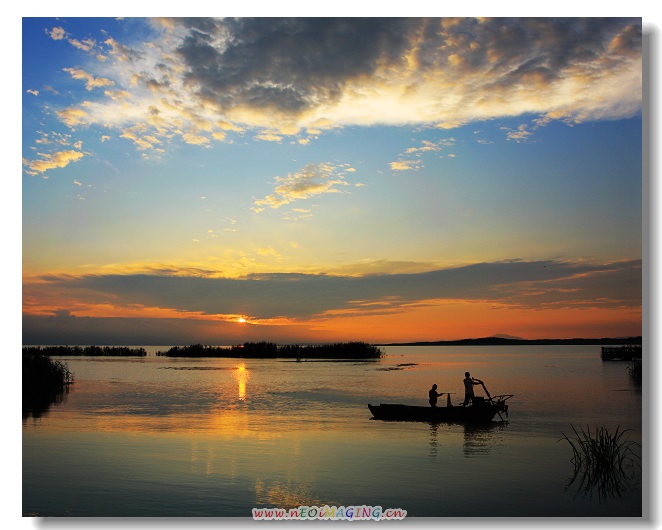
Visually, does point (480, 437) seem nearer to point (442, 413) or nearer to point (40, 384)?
point (442, 413)

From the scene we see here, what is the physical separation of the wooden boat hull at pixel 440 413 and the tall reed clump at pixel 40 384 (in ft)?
34.3

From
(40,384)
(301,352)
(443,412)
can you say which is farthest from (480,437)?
(301,352)

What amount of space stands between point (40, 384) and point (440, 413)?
583 inches

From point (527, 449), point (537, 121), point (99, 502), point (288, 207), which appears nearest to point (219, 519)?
point (99, 502)

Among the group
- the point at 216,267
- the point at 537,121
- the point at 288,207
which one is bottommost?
the point at 216,267

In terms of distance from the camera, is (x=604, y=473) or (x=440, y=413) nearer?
(x=604, y=473)

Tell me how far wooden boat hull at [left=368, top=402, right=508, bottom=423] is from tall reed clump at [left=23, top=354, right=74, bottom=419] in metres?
10.4

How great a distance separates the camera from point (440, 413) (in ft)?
51.3

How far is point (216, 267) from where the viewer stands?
1372 cm

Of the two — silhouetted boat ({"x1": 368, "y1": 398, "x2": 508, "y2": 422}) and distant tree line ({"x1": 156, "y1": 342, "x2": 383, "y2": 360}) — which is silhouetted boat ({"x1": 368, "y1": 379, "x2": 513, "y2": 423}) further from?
distant tree line ({"x1": 156, "y1": 342, "x2": 383, "y2": 360})

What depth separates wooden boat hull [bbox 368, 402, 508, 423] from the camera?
617 inches

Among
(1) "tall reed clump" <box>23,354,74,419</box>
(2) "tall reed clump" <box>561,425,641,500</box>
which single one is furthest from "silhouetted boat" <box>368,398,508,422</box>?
(1) "tall reed clump" <box>23,354,74,419</box>

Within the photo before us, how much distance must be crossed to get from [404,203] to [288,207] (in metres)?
2.32
